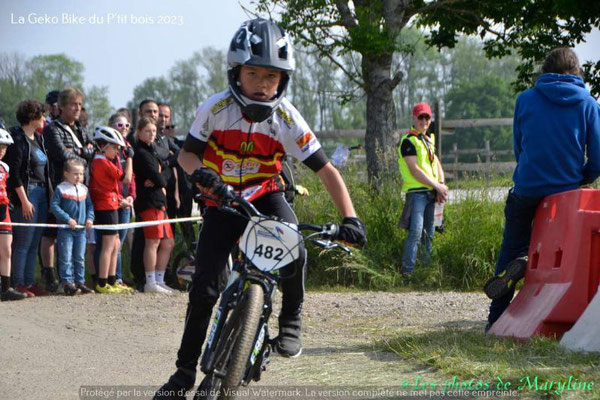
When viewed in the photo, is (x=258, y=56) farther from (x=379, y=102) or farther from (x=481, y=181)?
(x=379, y=102)

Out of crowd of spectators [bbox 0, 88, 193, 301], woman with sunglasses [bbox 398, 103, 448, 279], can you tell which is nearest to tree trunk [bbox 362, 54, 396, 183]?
woman with sunglasses [bbox 398, 103, 448, 279]

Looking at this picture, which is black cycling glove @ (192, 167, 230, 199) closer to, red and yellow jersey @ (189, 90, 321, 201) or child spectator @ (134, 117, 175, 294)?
red and yellow jersey @ (189, 90, 321, 201)

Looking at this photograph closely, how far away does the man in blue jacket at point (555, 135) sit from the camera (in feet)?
22.5

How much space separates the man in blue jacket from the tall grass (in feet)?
13.1

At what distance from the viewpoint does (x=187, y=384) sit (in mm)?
5035

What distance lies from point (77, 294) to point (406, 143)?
4302 mm

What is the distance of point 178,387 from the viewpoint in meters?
5.00

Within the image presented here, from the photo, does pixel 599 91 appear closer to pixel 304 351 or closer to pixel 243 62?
pixel 304 351

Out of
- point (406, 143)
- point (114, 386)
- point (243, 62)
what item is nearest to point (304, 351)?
point (114, 386)

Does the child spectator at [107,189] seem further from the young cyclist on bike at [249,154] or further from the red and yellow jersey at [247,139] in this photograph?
the red and yellow jersey at [247,139]

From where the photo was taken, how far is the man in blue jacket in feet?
22.5

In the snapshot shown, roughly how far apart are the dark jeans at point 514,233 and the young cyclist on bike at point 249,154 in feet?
8.32

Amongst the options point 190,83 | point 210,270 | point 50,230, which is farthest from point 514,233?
point 190,83

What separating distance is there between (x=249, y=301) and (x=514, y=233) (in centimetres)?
344
